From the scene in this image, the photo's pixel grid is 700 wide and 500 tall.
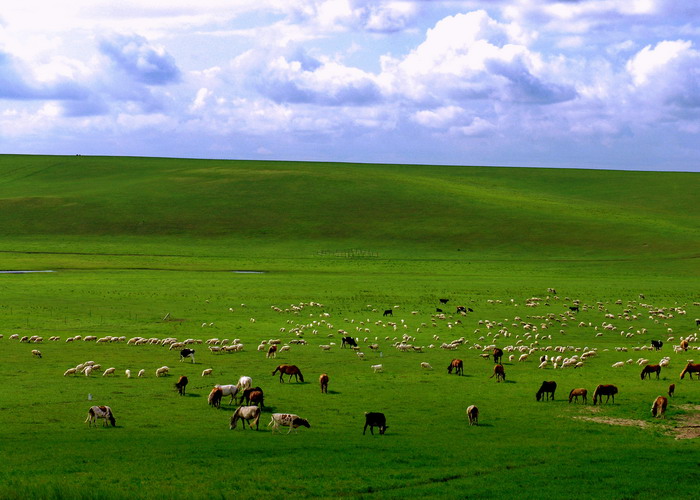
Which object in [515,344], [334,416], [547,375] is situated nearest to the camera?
Answer: [334,416]

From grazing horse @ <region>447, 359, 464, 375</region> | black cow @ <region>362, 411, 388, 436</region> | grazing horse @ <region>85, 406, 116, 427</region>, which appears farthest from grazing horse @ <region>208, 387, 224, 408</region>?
grazing horse @ <region>447, 359, 464, 375</region>

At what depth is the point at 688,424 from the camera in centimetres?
2380

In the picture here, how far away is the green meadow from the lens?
1839 cm

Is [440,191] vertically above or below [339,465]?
above

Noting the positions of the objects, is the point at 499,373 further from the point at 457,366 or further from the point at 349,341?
the point at 349,341

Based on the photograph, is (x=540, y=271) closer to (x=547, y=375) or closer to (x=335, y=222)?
(x=335, y=222)

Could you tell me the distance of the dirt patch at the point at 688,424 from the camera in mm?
22625

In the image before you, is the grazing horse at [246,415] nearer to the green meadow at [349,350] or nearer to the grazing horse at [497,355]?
the green meadow at [349,350]

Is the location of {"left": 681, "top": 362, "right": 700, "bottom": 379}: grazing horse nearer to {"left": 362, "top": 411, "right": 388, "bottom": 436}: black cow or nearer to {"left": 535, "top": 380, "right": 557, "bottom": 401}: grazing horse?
{"left": 535, "top": 380, "right": 557, "bottom": 401}: grazing horse

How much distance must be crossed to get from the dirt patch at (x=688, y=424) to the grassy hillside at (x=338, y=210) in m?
77.8

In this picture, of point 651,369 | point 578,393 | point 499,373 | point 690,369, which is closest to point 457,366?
point 499,373

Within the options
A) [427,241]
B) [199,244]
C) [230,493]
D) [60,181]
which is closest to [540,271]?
[427,241]

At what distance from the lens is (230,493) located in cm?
1677

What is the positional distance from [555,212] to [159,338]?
4079 inches
